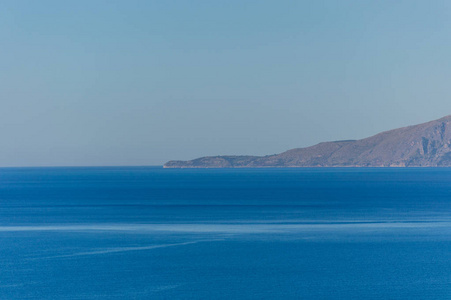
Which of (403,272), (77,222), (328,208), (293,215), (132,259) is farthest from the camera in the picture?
(328,208)

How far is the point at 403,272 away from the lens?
121 ft

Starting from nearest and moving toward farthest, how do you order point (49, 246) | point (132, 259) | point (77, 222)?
point (132, 259), point (49, 246), point (77, 222)

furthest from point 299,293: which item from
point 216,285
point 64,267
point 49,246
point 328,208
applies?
point 328,208

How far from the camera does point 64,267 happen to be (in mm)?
37875

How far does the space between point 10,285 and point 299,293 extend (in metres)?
14.6

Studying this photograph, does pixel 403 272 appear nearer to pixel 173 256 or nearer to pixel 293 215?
pixel 173 256

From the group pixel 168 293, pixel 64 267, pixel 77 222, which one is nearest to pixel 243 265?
pixel 168 293

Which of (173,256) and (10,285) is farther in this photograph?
(173,256)

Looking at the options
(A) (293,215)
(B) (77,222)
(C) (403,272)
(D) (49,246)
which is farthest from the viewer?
(A) (293,215)

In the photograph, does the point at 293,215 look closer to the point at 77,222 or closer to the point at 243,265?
the point at 77,222

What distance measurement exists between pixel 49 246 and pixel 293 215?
29900mm

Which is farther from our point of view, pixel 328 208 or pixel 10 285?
pixel 328 208

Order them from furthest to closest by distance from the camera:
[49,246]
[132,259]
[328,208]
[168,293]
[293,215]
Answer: [328,208] → [293,215] → [49,246] → [132,259] → [168,293]

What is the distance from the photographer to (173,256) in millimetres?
41281
